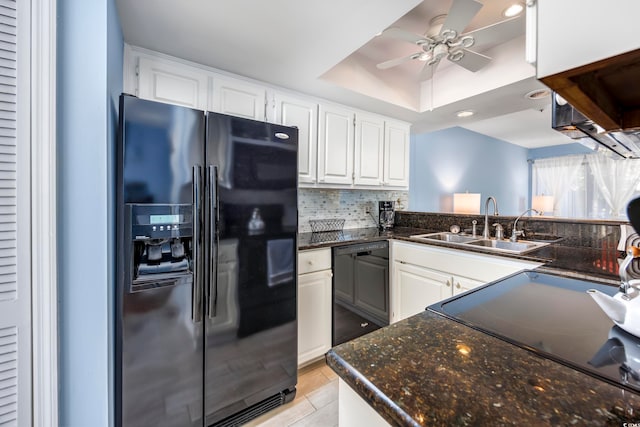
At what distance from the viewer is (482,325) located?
68 cm

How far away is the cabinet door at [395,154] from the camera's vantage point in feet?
9.32

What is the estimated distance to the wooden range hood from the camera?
376 mm

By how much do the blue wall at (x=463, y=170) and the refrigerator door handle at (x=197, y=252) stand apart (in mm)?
3018

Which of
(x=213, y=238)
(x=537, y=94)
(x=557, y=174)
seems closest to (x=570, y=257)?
(x=537, y=94)

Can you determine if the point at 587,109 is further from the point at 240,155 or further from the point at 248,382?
the point at 248,382

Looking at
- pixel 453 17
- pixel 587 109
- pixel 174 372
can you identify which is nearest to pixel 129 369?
pixel 174 372

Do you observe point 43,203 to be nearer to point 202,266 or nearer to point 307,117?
point 202,266

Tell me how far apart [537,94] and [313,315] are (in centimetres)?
253

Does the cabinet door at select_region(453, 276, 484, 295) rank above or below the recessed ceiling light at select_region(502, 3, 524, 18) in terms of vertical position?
below

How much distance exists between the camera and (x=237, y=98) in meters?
1.93

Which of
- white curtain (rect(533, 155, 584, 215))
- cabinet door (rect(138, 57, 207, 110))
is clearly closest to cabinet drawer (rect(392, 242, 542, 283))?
cabinet door (rect(138, 57, 207, 110))

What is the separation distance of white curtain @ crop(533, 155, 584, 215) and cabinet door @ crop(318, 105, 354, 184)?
5437 mm

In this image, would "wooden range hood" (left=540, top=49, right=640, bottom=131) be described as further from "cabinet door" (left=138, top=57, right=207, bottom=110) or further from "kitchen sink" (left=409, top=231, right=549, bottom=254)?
"cabinet door" (left=138, top=57, right=207, bottom=110)

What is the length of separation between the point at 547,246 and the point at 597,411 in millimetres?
1920
